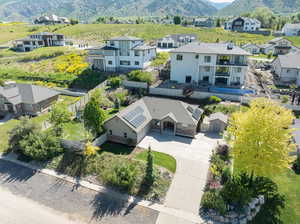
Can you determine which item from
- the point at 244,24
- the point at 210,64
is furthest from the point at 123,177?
the point at 244,24

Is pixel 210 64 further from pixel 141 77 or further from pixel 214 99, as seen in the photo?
pixel 141 77

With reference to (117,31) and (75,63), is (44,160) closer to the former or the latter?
(75,63)

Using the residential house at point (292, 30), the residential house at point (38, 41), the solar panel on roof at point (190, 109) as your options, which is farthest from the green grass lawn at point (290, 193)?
the residential house at point (292, 30)

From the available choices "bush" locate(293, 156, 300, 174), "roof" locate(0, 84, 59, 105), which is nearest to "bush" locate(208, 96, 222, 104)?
"bush" locate(293, 156, 300, 174)

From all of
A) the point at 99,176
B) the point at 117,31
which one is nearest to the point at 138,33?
the point at 117,31

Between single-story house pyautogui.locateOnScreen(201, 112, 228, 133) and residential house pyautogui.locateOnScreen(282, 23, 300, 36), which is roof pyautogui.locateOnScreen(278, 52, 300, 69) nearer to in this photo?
single-story house pyautogui.locateOnScreen(201, 112, 228, 133)

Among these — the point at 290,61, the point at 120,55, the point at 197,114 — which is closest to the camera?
the point at 197,114

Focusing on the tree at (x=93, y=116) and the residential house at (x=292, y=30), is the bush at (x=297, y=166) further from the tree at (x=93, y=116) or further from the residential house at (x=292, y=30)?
the residential house at (x=292, y=30)
